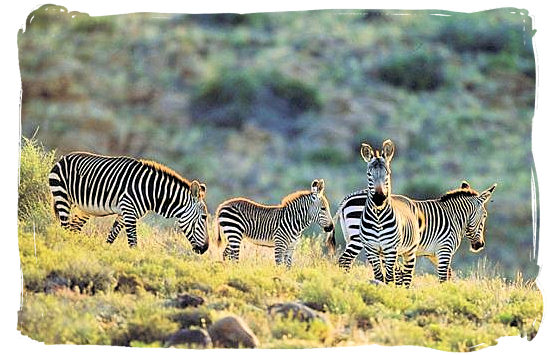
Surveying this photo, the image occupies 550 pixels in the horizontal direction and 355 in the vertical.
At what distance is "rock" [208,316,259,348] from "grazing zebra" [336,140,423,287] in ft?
4.12

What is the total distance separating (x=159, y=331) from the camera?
34.1ft

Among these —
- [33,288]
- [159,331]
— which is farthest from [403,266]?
[33,288]

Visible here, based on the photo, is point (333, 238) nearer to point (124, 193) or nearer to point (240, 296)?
point (240, 296)

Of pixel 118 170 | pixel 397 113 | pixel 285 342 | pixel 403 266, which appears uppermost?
pixel 397 113

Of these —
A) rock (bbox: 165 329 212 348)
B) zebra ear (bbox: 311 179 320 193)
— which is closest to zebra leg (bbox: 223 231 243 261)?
zebra ear (bbox: 311 179 320 193)

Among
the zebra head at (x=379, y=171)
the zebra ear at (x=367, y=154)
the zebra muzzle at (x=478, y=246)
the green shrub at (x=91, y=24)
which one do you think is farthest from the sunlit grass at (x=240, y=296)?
the green shrub at (x=91, y=24)

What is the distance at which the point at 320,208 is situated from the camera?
36.6ft

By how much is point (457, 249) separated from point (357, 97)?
1.72m

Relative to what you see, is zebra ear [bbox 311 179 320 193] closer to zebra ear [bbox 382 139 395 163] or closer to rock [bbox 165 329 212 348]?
zebra ear [bbox 382 139 395 163]

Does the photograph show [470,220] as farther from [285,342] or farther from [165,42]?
[165,42]

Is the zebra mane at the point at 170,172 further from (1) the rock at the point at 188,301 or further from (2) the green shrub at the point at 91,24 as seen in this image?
(2) the green shrub at the point at 91,24

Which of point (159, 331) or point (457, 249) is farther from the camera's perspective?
point (457, 249)

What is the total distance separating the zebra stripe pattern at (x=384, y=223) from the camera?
10.9 metres

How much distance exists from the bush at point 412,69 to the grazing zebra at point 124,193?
2013mm
